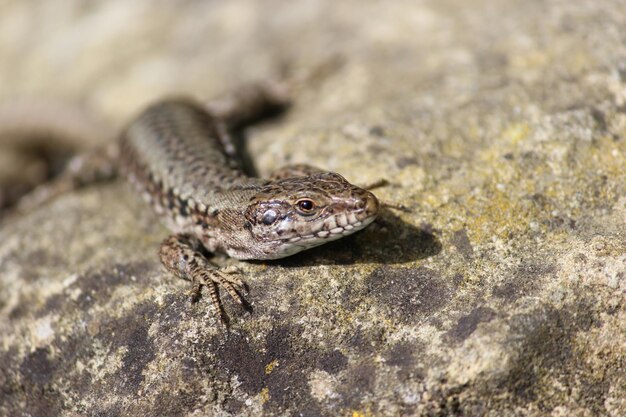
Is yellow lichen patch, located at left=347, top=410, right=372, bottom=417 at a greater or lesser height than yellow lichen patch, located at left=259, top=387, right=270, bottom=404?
greater

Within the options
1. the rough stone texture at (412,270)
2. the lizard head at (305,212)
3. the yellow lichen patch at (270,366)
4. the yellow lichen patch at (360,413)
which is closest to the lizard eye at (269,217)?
the lizard head at (305,212)

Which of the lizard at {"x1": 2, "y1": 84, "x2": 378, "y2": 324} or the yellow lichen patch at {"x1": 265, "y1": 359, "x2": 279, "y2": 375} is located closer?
the yellow lichen patch at {"x1": 265, "y1": 359, "x2": 279, "y2": 375}

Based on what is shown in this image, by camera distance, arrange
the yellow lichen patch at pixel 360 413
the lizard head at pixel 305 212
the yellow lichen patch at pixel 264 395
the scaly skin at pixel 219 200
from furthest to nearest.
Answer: the scaly skin at pixel 219 200 → the lizard head at pixel 305 212 → the yellow lichen patch at pixel 264 395 → the yellow lichen patch at pixel 360 413

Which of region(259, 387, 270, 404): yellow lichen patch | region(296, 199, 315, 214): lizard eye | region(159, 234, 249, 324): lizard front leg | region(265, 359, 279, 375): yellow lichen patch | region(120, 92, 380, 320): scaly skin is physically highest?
region(296, 199, 315, 214): lizard eye

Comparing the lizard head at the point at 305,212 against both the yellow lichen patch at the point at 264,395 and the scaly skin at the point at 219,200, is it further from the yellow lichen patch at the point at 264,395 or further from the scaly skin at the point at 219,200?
the yellow lichen patch at the point at 264,395

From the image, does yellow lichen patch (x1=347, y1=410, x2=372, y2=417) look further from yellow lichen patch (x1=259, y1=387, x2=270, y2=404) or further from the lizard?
the lizard

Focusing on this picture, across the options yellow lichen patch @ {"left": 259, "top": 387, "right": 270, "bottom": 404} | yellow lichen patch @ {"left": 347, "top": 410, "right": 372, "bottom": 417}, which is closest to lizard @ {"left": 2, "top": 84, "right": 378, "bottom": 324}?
yellow lichen patch @ {"left": 259, "top": 387, "right": 270, "bottom": 404}

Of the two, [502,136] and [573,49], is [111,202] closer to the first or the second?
[502,136]
